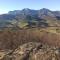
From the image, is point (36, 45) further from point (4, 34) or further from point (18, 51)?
point (4, 34)

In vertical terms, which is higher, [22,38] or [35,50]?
[35,50]

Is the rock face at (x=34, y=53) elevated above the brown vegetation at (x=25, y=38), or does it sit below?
above

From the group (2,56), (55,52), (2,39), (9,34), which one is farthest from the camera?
(9,34)

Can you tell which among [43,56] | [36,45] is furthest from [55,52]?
[36,45]

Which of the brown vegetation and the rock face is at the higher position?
the rock face

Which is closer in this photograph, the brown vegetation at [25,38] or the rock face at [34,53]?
the rock face at [34,53]

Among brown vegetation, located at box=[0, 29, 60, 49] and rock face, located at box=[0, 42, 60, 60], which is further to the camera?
brown vegetation, located at box=[0, 29, 60, 49]

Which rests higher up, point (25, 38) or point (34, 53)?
point (34, 53)

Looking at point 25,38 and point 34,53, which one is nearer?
point 34,53
